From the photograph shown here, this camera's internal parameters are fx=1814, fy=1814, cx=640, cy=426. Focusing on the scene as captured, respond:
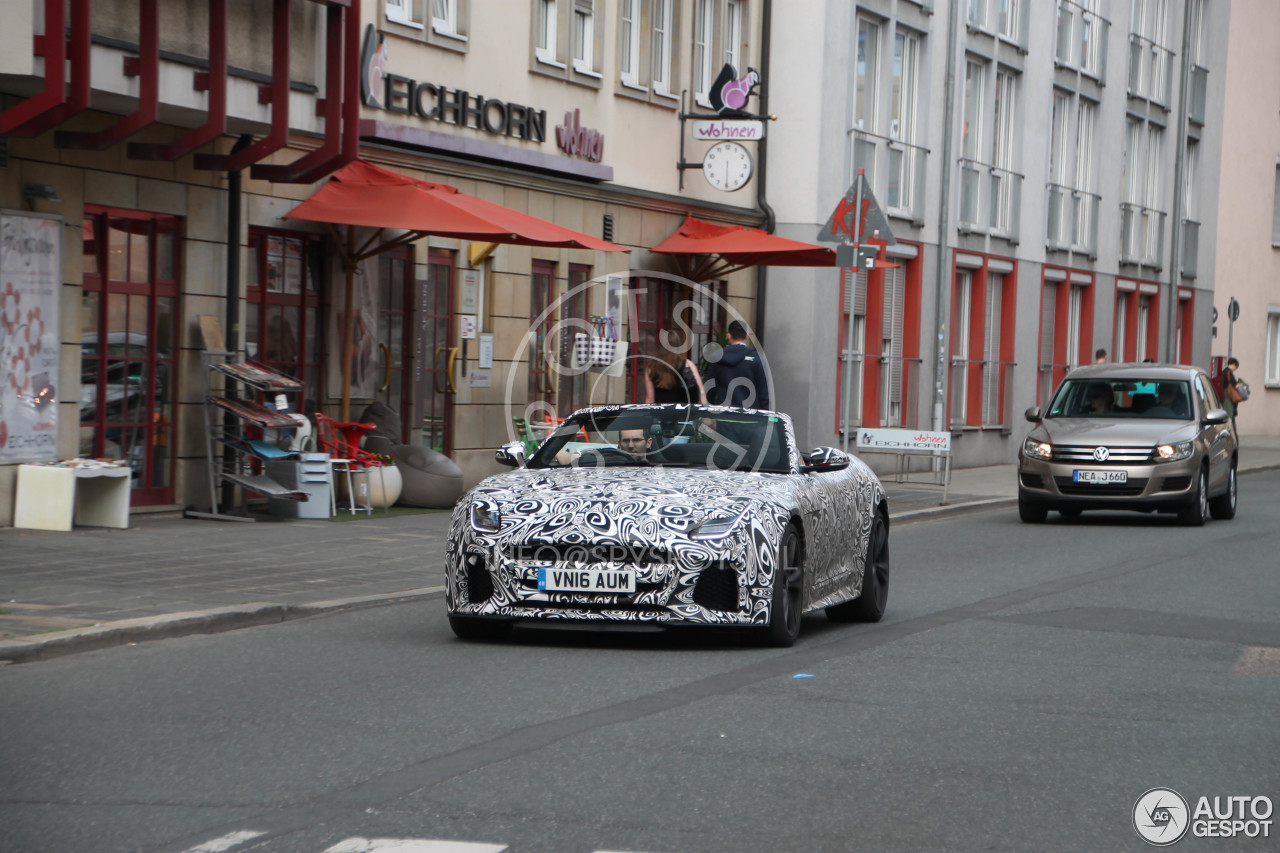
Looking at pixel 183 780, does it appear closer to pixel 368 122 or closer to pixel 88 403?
pixel 88 403

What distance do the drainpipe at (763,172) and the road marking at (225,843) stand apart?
2240 centimetres

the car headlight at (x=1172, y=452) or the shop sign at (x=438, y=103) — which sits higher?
the shop sign at (x=438, y=103)

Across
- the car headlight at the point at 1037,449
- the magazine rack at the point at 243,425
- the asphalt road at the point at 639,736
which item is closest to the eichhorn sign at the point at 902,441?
the car headlight at the point at 1037,449

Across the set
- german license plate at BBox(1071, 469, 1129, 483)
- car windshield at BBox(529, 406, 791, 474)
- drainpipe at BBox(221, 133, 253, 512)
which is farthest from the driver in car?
german license plate at BBox(1071, 469, 1129, 483)

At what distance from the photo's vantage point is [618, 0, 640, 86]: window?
23917 mm

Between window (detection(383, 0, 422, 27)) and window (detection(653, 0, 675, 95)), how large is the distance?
18.5 ft

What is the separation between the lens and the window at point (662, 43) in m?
24.8

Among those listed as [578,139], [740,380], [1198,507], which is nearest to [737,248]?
[578,139]

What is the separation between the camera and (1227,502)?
21438mm

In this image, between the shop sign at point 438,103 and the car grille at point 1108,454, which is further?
the car grille at point 1108,454

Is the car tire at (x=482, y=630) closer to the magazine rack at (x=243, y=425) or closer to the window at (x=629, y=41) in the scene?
the magazine rack at (x=243, y=425)

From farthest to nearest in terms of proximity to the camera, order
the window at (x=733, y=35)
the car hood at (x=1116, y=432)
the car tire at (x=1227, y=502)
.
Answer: the window at (x=733, y=35) < the car tire at (x=1227, y=502) < the car hood at (x=1116, y=432)

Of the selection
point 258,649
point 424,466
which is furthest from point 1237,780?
point 424,466

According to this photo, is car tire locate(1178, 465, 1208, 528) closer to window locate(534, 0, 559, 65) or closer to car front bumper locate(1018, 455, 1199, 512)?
car front bumper locate(1018, 455, 1199, 512)
